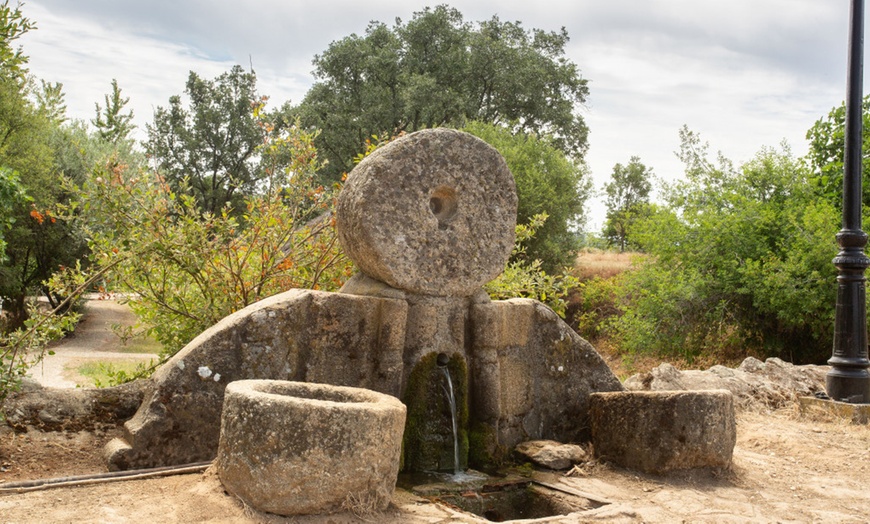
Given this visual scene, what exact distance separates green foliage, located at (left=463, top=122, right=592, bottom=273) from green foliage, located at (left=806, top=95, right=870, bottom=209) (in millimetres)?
9236

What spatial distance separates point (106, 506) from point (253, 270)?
405cm

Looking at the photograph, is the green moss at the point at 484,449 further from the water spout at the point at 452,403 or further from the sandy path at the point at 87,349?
the sandy path at the point at 87,349

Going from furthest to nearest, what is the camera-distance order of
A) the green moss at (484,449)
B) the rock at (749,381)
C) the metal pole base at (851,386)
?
the metal pole base at (851,386), the rock at (749,381), the green moss at (484,449)

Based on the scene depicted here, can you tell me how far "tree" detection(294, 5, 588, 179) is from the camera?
104 ft

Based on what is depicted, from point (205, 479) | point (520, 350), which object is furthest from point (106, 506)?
point (520, 350)

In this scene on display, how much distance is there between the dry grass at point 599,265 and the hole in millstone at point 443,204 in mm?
16212

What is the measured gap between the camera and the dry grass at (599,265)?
23753 mm

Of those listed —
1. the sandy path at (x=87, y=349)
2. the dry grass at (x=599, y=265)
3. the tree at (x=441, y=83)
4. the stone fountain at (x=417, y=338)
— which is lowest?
the sandy path at (x=87, y=349)

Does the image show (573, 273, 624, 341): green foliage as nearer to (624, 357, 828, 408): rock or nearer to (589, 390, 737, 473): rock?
(624, 357, 828, 408): rock

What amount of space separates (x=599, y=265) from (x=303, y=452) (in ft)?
72.7

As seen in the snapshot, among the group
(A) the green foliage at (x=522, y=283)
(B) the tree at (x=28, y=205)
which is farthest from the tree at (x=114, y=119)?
(A) the green foliage at (x=522, y=283)

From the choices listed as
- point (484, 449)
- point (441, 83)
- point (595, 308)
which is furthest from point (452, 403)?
point (441, 83)

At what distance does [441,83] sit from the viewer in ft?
107

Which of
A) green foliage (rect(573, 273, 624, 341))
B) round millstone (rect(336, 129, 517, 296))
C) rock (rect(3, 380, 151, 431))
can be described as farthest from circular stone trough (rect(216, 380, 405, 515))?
green foliage (rect(573, 273, 624, 341))
